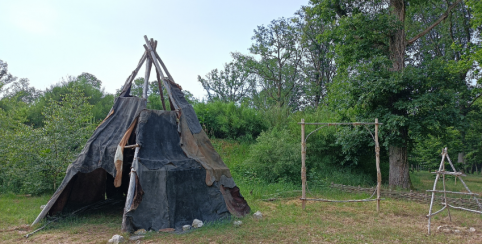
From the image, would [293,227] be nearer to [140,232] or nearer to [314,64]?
[140,232]

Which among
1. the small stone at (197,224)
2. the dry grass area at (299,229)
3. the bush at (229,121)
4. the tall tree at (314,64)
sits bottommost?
the dry grass area at (299,229)

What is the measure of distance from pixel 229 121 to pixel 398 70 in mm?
7945

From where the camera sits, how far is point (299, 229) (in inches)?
237

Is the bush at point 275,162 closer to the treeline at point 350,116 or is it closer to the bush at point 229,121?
the treeline at point 350,116

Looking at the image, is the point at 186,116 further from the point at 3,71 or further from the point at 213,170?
the point at 3,71

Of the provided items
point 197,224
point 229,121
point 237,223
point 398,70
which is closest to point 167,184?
point 197,224

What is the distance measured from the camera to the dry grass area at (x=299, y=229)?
17.6 feet

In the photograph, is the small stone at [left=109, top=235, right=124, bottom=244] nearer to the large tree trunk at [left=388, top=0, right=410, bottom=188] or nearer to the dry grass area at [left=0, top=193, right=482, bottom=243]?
the dry grass area at [left=0, top=193, right=482, bottom=243]

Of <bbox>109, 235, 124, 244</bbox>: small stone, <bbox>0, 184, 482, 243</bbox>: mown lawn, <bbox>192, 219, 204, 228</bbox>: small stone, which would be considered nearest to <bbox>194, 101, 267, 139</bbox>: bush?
<bbox>0, 184, 482, 243</bbox>: mown lawn

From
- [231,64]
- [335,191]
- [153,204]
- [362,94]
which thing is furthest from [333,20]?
[231,64]

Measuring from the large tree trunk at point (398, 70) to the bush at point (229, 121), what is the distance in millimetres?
6714

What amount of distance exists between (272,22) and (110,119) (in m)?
Answer: 22.0

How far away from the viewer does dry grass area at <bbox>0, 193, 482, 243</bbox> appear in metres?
5.37

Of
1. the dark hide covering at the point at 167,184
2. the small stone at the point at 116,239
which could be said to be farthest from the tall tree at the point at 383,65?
the small stone at the point at 116,239
